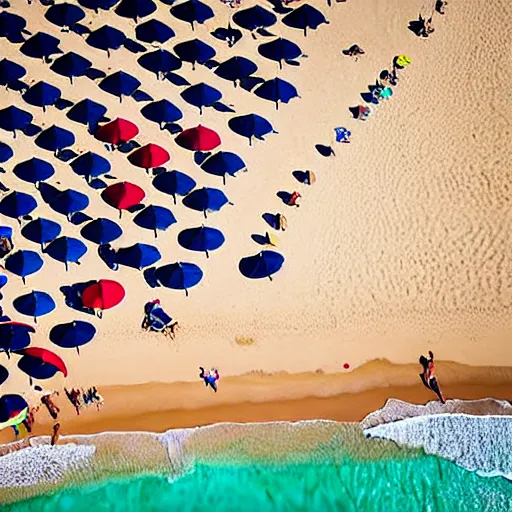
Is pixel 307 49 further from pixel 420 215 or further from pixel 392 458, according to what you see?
pixel 392 458

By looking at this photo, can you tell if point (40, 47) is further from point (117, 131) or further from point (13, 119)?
point (117, 131)

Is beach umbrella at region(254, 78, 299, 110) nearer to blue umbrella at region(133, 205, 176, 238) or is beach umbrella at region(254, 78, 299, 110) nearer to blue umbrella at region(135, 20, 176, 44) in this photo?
blue umbrella at region(135, 20, 176, 44)

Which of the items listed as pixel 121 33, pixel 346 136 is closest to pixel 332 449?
pixel 346 136

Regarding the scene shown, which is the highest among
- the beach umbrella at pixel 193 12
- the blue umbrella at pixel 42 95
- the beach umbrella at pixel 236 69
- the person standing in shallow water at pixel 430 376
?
the beach umbrella at pixel 193 12

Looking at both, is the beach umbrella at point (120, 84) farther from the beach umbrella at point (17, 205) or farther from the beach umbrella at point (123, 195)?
the beach umbrella at point (17, 205)

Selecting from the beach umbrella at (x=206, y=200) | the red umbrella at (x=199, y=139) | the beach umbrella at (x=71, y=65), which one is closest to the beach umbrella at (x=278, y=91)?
the red umbrella at (x=199, y=139)

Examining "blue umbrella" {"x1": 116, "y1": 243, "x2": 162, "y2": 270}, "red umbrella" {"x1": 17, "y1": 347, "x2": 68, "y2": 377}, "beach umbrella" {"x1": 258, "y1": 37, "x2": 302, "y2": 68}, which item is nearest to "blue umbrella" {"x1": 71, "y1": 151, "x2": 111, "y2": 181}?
"blue umbrella" {"x1": 116, "y1": 243, "x2": 162, "y2": 270}
